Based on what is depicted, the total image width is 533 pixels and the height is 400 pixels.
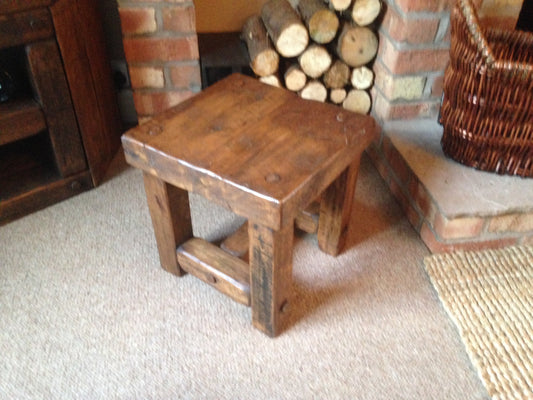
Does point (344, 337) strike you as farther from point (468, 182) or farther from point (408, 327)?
point (468, 182)

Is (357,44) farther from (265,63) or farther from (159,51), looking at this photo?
(159,51)

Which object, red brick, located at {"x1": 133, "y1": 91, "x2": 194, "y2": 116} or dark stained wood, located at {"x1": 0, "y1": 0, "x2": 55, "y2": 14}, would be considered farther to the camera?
red brick, located at {"x1": 133, "y1": 91, "x2": 194, "y2": 116}

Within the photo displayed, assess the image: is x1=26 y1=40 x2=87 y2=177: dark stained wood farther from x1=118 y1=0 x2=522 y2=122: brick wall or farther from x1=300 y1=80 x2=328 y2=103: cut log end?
x1=300 y1=80 x2=328 y2=103: cut log end

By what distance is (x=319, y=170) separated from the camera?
3.16ft

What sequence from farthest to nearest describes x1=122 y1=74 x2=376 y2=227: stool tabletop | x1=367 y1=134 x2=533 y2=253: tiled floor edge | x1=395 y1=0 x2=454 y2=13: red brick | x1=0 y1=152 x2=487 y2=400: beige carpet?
x1=395 y1=0 x2=454 y2=13: red brick, x1=367 y1=134 x2=533 y2=253: tiled floor edge, x1=0 y1=152 x2=487 y2=400: beige carpet, x1=122 y1=74 x2=376 y2=227: stool tabletop

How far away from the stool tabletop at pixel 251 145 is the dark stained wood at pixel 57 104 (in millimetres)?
435

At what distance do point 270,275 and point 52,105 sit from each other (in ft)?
2.73

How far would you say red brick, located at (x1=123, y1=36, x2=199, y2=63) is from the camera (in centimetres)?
151

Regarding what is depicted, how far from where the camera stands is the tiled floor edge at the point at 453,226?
1290 millimetres

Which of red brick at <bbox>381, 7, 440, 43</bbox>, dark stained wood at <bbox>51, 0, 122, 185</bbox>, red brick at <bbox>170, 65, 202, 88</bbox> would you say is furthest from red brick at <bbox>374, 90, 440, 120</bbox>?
dark stained wood at <bbox>51, 0, 122, 185</bbox>

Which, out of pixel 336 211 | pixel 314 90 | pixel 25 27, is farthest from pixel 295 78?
pixel 25 27

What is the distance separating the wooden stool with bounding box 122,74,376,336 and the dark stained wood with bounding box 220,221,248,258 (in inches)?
1.8

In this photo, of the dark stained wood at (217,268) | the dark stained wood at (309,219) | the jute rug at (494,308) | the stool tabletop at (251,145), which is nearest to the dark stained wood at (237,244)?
the dark stained wood at (217,268)

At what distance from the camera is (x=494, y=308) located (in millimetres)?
1186
